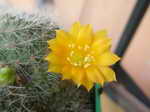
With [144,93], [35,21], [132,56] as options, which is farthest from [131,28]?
[35,21]

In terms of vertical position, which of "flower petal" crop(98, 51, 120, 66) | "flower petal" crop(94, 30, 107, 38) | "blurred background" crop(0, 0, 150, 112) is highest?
"flower petal" crop(94, 30, 107, 38)

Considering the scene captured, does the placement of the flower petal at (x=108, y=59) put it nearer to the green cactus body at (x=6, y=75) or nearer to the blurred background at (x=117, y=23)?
the green cactus body at (x=6, y=75)

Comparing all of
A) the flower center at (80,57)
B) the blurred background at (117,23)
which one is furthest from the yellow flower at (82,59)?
the blurred background at (117,23)

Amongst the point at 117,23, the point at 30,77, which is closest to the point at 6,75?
the point at 30,77

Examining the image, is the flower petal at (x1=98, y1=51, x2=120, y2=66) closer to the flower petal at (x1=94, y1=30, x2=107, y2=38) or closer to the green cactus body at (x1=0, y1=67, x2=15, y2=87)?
the flower petal at (x1=94, y1=30, x2=107, y2=38)

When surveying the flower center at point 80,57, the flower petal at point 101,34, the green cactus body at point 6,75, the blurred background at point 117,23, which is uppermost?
the flower petal at point 101,34

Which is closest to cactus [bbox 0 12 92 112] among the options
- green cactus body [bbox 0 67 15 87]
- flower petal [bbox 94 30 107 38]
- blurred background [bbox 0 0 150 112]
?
green cactus body [bbox 0 67 15 87]

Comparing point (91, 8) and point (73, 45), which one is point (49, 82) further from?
point (91, 8)

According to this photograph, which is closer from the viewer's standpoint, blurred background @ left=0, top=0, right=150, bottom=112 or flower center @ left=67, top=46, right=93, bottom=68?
flower center @ left=67, top=46, right=93, bottom=68
